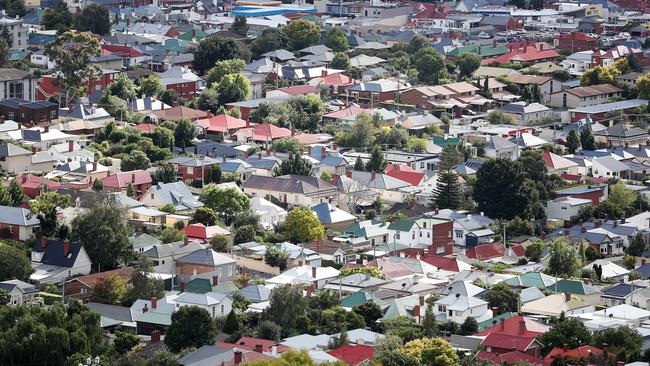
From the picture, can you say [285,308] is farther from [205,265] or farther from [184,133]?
[184,133]

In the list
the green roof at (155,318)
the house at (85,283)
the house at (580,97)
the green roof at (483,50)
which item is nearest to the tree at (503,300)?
the green roof at (155,318)

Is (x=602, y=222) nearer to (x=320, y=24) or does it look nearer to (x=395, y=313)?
(x=395, y=313)

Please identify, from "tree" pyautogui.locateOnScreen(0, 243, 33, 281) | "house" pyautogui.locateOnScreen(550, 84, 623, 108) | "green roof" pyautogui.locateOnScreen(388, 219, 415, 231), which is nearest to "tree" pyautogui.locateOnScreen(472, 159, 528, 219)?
"green roof" pyautogui.locateOnScreen(388, 219, 415, 231)

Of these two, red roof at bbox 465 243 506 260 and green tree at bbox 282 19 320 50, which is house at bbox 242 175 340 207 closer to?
red roof at bbox 465 243 506 260

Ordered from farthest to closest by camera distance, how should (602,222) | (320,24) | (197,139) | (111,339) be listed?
(320,24) < (197,139) < (602,222) < (111,339)

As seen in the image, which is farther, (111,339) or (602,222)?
(602,222)

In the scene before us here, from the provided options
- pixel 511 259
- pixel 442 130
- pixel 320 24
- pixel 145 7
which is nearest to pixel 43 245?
pixel 511 259

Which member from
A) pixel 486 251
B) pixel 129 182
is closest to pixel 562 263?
pixel 486 251
